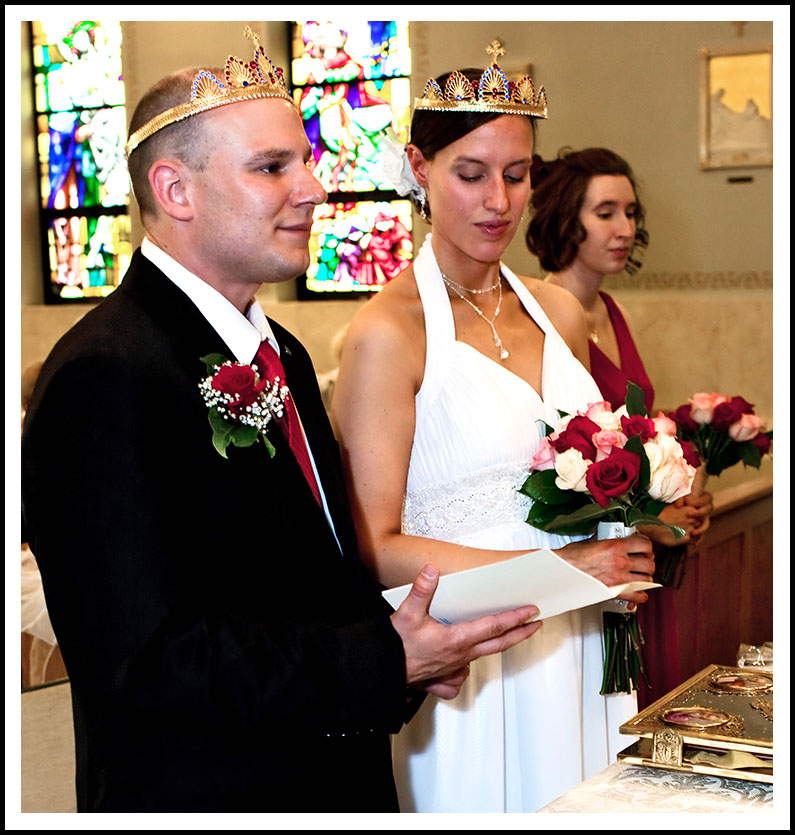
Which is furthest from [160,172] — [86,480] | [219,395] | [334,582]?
[334,582]

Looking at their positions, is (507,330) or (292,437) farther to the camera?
(507,330)

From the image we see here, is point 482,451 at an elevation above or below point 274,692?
above

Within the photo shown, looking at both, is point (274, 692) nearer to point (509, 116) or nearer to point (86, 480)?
point (86, 480)

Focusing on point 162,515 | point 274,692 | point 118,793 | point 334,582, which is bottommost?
point 118,793

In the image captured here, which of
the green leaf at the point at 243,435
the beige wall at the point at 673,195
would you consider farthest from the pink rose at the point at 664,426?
the beige wall at the point at 673,195

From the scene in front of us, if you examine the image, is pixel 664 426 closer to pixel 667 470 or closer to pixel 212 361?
pixel 667 470

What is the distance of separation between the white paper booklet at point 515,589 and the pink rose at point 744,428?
71.4 inches

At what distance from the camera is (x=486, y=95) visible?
8.51 ft

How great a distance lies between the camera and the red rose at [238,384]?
1799 mm

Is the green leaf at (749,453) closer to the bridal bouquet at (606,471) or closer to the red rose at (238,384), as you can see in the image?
the bridal bouquet at (606,471)

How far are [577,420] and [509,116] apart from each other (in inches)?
30.5

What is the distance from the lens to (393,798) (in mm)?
2100

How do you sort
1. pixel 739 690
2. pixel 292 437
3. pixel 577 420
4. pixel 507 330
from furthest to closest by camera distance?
1. pixel 507 330
2. pixel 577 420
3. pixel 739 690
4. pixel 292 437

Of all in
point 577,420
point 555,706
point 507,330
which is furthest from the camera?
point 507,330
